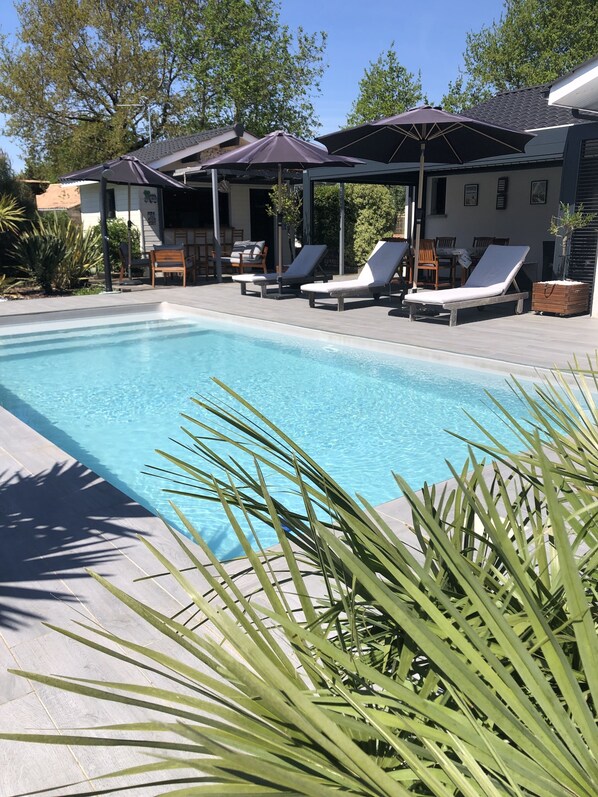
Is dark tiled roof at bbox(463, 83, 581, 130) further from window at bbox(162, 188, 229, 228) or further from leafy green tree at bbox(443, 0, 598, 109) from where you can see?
leafy green tree at bbox(443, 0, 598, 109)

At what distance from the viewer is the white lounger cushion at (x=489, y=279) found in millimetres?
10234

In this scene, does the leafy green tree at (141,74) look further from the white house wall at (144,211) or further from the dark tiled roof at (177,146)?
the white house wall at (144,211)

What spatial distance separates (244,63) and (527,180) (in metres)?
22.5

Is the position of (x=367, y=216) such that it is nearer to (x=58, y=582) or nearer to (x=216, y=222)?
(x=216, y=222)

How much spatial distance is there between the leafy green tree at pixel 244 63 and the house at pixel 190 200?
14.2 meters

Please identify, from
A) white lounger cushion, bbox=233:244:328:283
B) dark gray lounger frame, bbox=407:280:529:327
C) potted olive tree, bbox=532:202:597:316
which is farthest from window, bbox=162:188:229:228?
potted olive tree, bbox=532:202:597:316

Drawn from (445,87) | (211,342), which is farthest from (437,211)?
(445,87)

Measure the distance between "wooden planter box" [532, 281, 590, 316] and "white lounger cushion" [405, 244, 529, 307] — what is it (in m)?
0.53

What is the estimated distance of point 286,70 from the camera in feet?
114

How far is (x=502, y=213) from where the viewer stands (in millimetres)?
16609

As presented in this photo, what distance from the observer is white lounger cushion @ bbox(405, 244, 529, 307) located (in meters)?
10.2

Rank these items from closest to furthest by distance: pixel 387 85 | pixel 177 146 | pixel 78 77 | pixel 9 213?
pixel 9 213 → pixel 177 146 → pixel 78 77 → pixel 387 85

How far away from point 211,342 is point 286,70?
29.1 m

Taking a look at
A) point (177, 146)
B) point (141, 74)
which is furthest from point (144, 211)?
point (141, 74)
